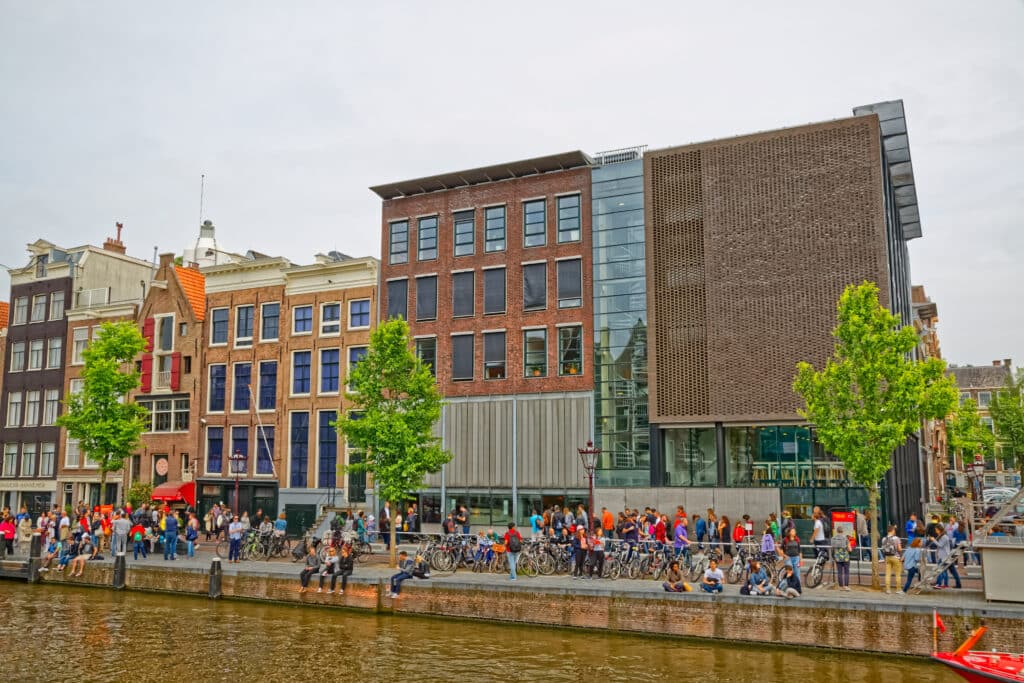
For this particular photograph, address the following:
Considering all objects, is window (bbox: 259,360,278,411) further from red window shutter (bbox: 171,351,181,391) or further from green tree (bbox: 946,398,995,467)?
green tree (bbox: 946,398,995,467)

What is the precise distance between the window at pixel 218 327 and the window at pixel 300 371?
16.2ft

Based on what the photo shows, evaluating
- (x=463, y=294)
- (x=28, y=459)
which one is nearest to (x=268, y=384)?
(x=463, y=294)

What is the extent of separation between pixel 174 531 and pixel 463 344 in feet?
49.8

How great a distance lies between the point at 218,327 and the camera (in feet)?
156

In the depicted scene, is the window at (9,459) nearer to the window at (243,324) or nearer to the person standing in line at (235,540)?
the window at (243,324)

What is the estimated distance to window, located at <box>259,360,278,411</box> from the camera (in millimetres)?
45062

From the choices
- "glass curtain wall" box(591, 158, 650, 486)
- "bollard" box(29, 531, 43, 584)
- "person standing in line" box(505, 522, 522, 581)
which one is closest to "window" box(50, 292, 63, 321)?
"bollard" box(29, 531, 43, 584)

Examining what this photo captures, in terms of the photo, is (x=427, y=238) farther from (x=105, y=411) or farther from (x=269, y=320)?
(x=105, y=411)

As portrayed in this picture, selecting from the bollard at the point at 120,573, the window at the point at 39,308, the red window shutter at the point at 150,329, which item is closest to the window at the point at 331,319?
the red window shutter at the point at 150,329

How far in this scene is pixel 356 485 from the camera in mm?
41969

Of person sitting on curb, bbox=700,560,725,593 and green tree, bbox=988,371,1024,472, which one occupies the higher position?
green tree, bbox=988,371,1024,472

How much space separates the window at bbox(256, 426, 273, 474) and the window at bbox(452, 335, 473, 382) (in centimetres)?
1063

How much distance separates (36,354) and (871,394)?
49.3m

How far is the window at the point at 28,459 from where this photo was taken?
5259 centimetres
